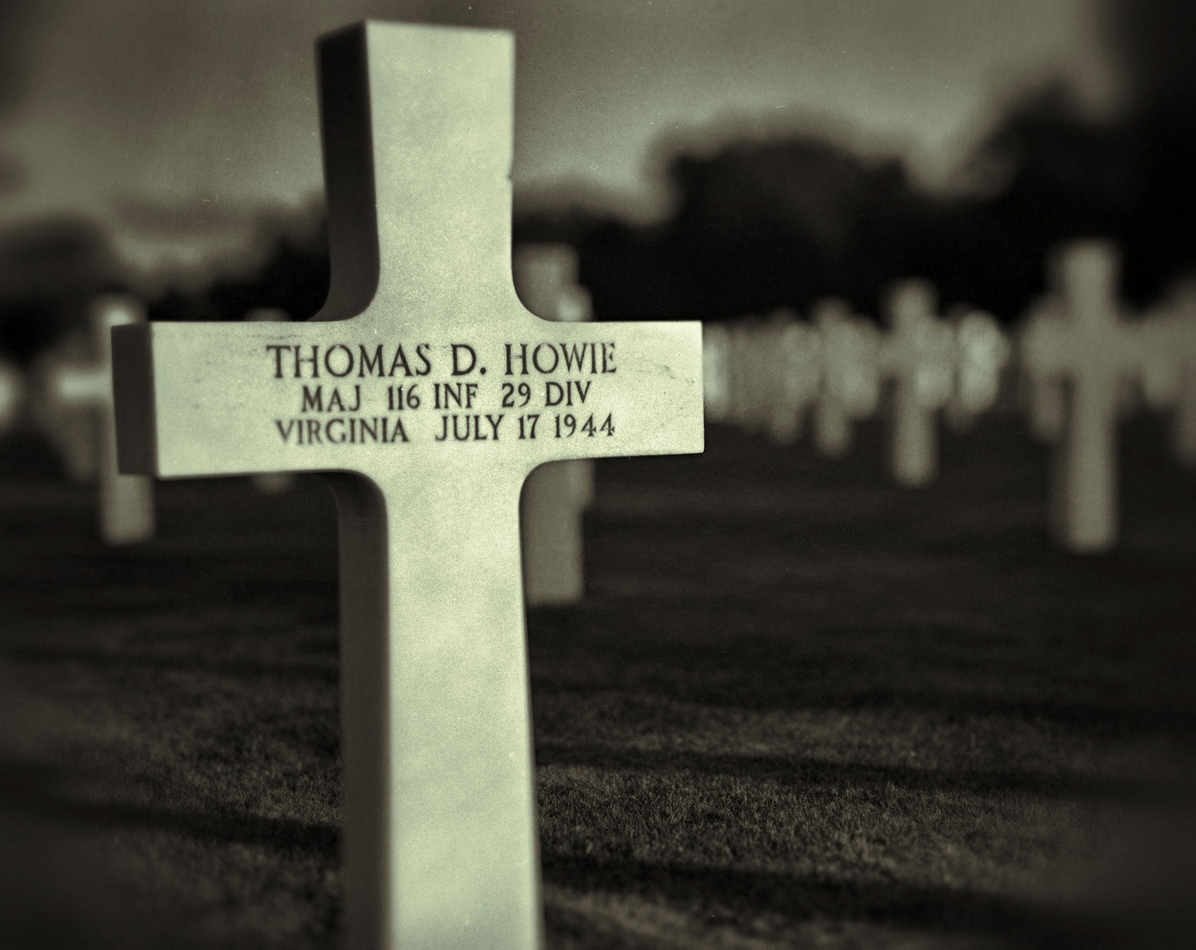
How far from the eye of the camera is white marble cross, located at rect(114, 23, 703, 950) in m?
3.11

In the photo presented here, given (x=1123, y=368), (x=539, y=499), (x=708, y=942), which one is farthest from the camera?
(x=1123, y=368)

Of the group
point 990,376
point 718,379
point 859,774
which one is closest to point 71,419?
point 990,376

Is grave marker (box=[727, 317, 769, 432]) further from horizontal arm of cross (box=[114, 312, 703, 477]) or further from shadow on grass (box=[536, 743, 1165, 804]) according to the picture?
horizontal arm of cross (box=[114, 312, 703, 477])

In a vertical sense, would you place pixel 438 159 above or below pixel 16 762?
above

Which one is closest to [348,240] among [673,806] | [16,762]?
[673,806]

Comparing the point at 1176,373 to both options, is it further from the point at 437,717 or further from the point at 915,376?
Answer: the point at 437,717

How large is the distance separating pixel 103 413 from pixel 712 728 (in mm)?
5435

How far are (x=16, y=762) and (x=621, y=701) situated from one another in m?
2.18

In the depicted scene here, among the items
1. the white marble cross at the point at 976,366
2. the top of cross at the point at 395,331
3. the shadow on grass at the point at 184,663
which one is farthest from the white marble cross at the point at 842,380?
the top of cross at the point at 395,331

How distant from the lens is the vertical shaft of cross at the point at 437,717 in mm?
3156

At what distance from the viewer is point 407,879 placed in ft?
10.3

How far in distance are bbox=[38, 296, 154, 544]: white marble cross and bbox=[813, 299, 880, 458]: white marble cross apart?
7.10 metres

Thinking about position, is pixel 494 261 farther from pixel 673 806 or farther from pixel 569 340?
pixel 673 806

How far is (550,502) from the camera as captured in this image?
765 centimetres
